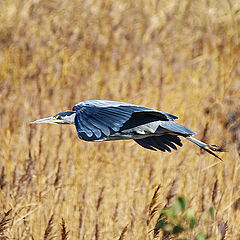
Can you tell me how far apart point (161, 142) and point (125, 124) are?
23cm

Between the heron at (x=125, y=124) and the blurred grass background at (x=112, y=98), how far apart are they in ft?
0.46

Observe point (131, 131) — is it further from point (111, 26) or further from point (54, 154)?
point (111, 26)

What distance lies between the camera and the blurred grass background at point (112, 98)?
1.89 metres

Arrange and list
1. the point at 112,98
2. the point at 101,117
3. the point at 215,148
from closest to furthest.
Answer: the point at 101,117
the point at 215,148
the point at 112,98

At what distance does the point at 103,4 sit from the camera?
3.79 meters

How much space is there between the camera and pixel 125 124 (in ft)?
6.11

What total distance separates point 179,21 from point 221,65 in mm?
723

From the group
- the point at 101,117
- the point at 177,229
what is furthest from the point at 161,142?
the point at 177,229

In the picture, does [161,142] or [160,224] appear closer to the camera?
[160,224]

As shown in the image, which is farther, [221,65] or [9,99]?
[221,65]

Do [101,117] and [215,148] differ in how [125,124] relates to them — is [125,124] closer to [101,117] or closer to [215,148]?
[101,117]

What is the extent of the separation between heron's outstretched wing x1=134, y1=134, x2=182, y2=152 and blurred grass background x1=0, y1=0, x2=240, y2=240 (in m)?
0.13

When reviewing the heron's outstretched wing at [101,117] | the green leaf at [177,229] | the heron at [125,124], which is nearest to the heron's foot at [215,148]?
the heron at [125,124]

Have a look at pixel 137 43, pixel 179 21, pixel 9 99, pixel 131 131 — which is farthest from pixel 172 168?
pixel 179 21
